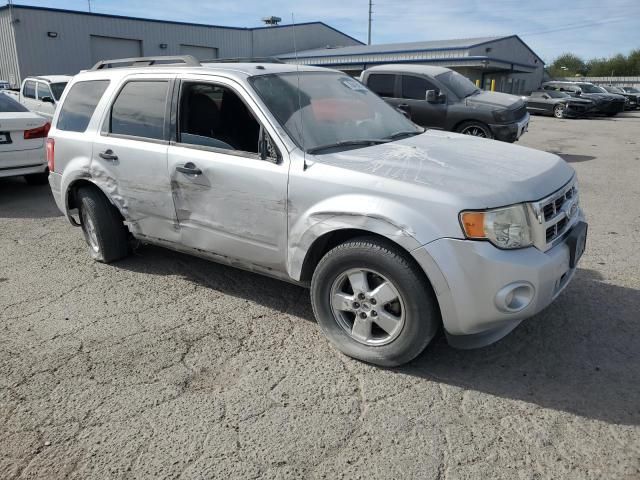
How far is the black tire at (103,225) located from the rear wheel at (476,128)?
308 inches

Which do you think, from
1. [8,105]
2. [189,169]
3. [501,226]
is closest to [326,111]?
[189,169]

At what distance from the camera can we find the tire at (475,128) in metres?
10.8

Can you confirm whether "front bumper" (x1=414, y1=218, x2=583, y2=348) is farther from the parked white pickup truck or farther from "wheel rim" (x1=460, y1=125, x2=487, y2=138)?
the parked white pickup truck

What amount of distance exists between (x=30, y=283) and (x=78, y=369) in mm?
1781

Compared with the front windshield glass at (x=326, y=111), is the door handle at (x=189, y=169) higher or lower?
lower

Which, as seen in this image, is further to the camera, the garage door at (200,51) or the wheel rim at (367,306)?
the garage door at (200,51)

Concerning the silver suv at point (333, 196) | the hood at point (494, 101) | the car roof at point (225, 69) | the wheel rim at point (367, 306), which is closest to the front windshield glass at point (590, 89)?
the hood at point (494, 101)

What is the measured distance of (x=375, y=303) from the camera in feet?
10.6

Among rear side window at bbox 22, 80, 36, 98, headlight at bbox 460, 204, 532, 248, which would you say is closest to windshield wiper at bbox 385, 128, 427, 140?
headlight at bbox 460, 204, 532, 248

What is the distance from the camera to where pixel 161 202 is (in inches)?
166

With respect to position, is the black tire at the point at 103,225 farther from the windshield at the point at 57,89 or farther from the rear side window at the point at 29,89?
the rear side window at the point at 29,89

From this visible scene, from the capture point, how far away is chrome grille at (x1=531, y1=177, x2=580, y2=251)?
117 inches

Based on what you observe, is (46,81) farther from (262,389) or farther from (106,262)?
(262,389)

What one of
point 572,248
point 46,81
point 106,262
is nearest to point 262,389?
point 572,248
